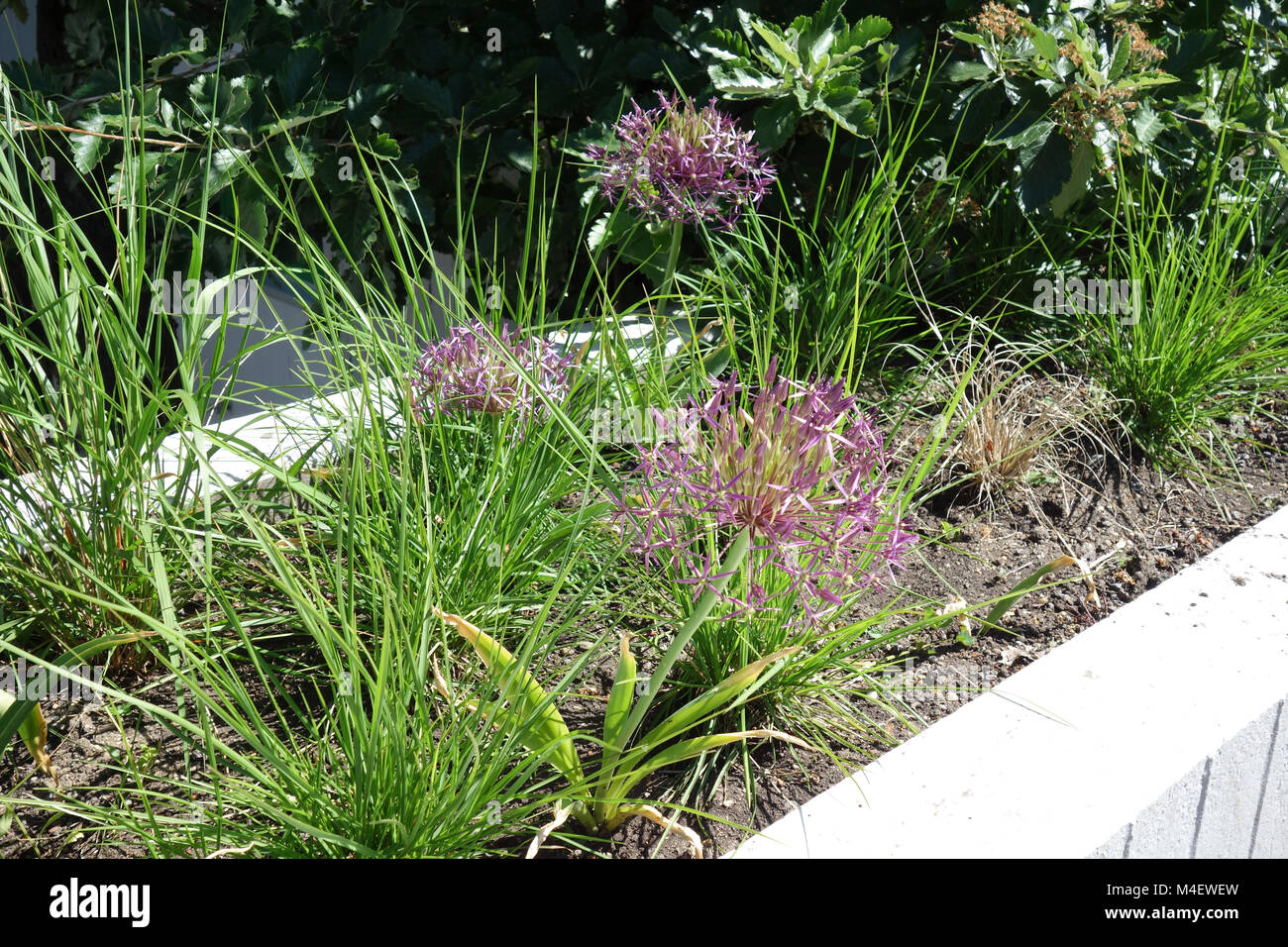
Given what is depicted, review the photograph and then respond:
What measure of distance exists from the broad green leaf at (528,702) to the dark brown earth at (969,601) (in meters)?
0.14

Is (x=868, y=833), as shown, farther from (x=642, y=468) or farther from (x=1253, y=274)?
(x=1253, y=274)

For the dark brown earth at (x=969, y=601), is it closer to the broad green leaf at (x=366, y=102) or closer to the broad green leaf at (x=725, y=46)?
the broad green leaf at (x=725, y=46)

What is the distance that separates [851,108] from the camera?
2.53m

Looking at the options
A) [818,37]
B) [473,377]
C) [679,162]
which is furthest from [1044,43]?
[473,377]

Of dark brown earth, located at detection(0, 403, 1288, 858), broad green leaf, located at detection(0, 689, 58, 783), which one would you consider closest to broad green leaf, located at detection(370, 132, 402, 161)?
dark brown earth, located at detection(0, 403, 1288, 858)

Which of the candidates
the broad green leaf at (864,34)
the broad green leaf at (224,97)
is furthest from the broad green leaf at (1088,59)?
the broad green leaf at (224,97)

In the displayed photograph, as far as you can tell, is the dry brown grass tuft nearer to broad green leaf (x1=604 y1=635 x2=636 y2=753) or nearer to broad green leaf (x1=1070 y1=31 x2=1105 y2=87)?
broad green leaf (x1=1070 y1=31 x2=1105 y2=87)

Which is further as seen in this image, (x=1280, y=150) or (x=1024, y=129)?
(x=1280, y=150)

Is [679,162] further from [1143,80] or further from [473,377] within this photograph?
[1143,80]

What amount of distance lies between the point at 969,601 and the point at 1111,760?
55cm

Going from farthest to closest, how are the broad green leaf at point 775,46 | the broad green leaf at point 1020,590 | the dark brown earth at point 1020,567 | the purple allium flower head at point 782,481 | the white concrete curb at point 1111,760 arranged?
the broad green leaf at point 775,46, the broad green leaf at point 1020,590, the dark brown earth at point 1020,567, the white concrete curb at point 1111,760, the purple allium flower head at point 782,481

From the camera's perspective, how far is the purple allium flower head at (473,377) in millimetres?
1885

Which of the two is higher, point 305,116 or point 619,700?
point 305,116
